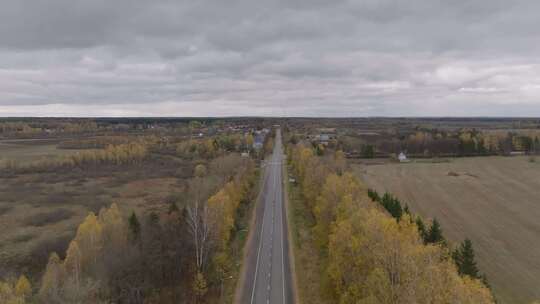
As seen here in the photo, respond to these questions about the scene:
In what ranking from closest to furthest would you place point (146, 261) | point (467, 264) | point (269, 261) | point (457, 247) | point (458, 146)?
point (467, 264), point (146, 261), point (269, 261), point (457, 247), point (458, 146)

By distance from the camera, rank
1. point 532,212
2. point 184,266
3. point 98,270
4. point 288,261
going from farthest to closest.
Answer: point 532,212, point 288,261, point 184,266, point 98,270

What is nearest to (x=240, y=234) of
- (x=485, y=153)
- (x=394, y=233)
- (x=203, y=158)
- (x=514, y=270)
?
(x=394, y=233)

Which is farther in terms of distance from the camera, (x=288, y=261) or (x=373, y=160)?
(x=373, y=160)

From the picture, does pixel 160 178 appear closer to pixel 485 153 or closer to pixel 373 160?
pixel 373 160

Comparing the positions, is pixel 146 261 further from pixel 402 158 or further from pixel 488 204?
pixel 402 158

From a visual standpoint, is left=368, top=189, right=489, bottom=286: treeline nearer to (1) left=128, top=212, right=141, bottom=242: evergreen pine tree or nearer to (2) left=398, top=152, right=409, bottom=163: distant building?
(1) left=128, top=212, right=141, bottom=242: evergreen pine tree

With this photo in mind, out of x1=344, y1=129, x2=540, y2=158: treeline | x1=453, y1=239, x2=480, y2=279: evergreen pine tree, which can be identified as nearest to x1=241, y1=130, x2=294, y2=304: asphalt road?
x1=453, y1=239, x2=480, y2=279: evergreen pine tree

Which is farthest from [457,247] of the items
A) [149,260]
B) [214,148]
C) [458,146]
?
[214,148]

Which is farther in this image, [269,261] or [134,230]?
[134,230]
